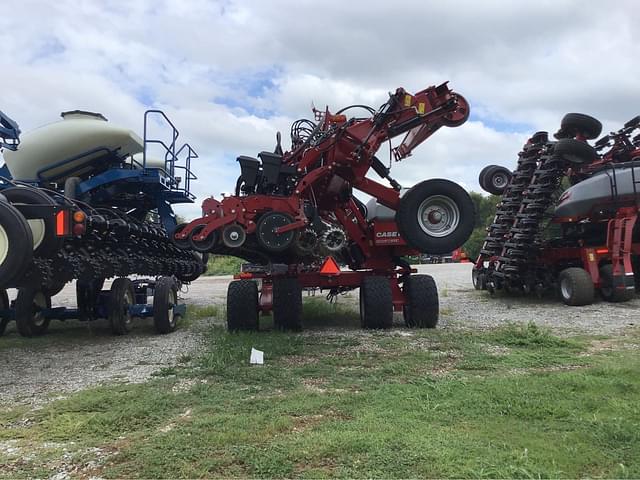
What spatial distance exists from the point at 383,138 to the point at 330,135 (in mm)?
771

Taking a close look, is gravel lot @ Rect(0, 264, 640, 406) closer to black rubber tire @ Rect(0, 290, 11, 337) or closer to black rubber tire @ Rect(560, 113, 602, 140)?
black rubber tire @ Rect(0, 290, 11, 337)

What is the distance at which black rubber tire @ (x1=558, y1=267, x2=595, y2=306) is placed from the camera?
37.9 ft

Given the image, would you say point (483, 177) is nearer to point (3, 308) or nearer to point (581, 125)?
point (581, 125)

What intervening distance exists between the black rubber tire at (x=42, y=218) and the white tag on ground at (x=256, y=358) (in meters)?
2.55

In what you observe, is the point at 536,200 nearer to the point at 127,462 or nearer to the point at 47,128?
the point at 47,128

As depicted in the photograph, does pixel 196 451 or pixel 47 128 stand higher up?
pixel 47 128

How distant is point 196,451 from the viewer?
3574 mm

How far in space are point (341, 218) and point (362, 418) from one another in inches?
212

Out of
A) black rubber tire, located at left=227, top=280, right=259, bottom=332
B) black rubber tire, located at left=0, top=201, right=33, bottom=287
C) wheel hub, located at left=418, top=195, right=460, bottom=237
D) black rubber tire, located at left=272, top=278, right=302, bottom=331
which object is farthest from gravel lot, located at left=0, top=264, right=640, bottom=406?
wheel hub, located at left=418, top=195, right=460, bottom=237

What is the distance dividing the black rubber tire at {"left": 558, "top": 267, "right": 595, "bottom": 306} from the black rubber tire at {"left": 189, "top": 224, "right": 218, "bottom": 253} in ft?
25.6

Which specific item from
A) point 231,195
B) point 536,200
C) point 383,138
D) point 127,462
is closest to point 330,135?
point 383,138

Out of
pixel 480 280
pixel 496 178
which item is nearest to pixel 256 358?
pixel 480 280

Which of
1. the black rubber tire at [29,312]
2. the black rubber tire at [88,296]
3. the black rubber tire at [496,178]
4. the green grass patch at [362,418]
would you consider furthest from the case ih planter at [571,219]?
the black rubber tire at [29,312]

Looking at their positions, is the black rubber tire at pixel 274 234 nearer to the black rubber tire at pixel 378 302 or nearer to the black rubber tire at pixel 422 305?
→ the black rubber tire at pixel 378 302
